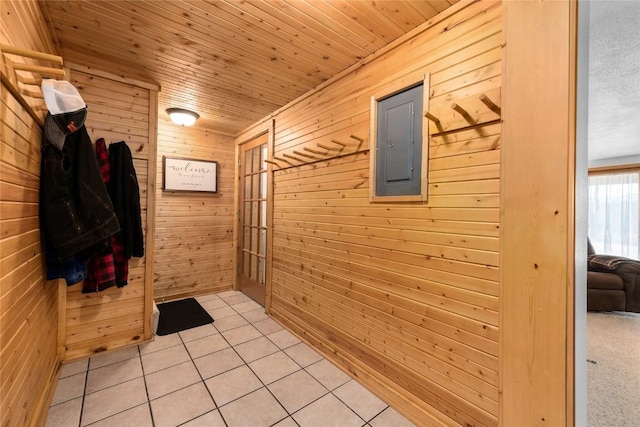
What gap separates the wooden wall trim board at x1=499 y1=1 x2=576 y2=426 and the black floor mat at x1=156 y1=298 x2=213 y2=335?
2823mm

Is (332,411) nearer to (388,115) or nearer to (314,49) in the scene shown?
(388,115)

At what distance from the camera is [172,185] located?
359 cm

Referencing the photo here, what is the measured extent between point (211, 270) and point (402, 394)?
312 centimetres

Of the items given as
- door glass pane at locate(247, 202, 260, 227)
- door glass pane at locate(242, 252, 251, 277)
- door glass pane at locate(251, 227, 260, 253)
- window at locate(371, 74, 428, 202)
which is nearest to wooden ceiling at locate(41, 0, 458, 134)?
window at locate(371, 74, 428, 202)

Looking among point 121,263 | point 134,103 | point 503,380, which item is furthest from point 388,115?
point 121,263

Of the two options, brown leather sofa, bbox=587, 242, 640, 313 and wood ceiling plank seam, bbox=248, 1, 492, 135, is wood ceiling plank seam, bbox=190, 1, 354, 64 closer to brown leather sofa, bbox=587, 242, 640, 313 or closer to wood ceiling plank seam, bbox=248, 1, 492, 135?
wood ceiling plank seam, bbox=248, 1, 492, 135

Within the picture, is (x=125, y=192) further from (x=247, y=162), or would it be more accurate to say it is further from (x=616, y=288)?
(x=616, y=288)

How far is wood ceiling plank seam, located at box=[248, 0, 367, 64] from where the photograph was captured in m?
1.55

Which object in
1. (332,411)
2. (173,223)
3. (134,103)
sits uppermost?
(134,103)

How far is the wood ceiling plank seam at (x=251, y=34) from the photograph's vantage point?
1577 mm

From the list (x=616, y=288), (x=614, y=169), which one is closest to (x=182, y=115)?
(x=616, y=288)

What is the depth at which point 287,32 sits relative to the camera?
1.75 metres

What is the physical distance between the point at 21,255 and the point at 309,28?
2.02 meters

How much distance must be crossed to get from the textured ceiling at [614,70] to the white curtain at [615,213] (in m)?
1.51
